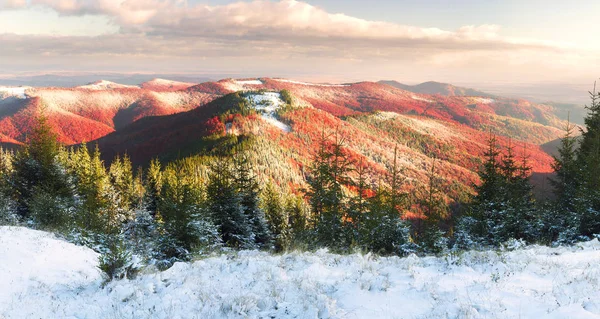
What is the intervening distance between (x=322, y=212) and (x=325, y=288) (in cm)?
1585

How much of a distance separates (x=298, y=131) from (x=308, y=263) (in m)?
151

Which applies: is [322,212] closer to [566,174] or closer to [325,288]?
[325,288]

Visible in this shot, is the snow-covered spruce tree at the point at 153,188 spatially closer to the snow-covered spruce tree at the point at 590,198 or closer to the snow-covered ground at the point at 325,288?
the snow-covered ground at the point at 325,288

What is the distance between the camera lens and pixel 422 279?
24.2ft

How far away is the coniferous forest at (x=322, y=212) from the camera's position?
16203 mm

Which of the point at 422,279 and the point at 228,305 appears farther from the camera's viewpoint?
the point at 422,279

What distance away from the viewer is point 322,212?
74.6 ft

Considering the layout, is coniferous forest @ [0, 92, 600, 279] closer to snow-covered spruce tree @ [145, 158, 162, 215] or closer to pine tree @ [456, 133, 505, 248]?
pine tree @ [456, 133, 505, 248]

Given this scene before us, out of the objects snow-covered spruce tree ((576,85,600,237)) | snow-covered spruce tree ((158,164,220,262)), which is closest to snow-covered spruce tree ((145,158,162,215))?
snow-covered spruce tree ((158,164,220,262))

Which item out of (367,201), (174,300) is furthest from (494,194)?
(174,300)

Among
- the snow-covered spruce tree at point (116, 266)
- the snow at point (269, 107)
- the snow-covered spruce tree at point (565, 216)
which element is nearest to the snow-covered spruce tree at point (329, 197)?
the snow-covered spruce tree at point (565, 216)

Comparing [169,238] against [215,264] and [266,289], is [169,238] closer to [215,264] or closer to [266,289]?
[215,264]

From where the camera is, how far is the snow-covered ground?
588cm

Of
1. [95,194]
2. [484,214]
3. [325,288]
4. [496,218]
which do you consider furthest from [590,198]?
[95,194]
